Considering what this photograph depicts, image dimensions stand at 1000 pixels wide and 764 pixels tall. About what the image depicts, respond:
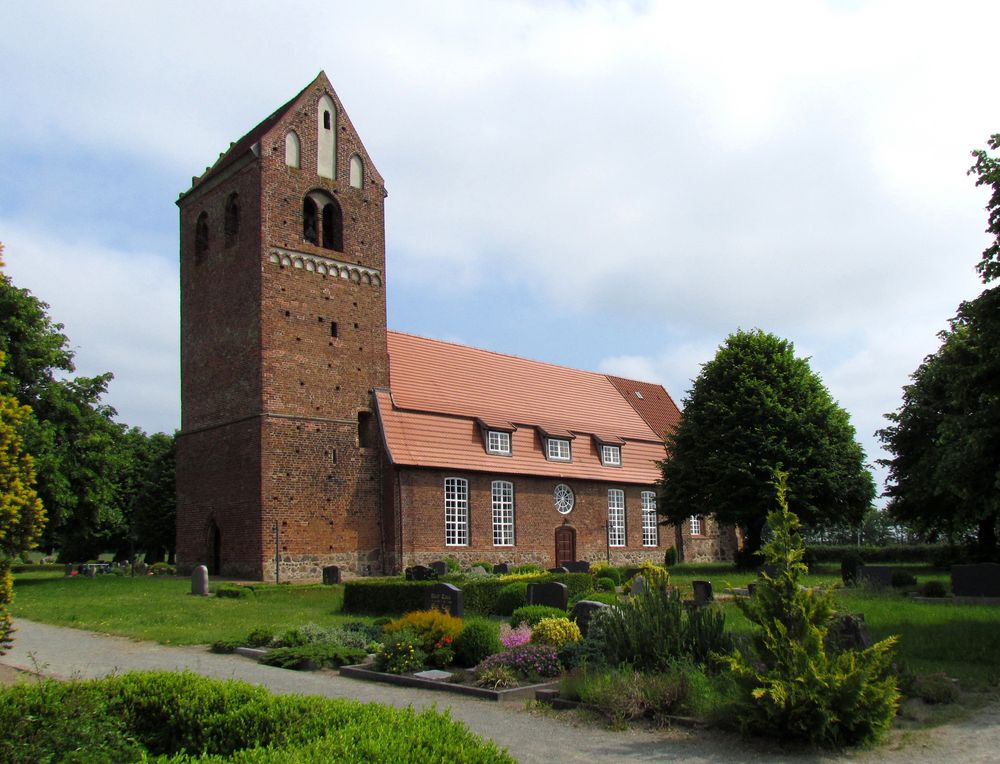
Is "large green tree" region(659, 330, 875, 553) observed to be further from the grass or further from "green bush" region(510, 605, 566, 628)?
"green bush" region(510, 605, 566, 628)

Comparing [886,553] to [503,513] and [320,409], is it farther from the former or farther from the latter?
[320,409]

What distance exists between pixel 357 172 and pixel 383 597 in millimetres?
20812

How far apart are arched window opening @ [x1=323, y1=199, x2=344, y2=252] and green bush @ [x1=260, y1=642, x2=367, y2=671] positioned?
23.4m

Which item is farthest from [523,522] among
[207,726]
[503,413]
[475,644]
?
[207,726]

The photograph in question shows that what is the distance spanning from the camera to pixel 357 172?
3625 cm

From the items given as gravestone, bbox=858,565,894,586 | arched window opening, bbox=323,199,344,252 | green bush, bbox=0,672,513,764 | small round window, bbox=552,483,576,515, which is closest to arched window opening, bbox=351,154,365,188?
arched window opening, bbox=323,199,344,252

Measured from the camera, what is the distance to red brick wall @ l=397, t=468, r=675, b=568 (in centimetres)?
3397

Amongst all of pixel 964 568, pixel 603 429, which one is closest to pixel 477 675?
pixel 964 568

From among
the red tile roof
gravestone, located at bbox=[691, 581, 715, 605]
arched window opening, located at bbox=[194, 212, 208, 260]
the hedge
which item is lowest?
the hedge

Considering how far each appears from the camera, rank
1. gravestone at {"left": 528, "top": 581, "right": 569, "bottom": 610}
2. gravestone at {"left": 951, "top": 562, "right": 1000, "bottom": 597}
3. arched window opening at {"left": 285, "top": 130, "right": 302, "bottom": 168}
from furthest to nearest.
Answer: arched window opening at {"left": 285, "top": 130, "right": 302, "bottom": 168}
gravestone at {"left": 951, "top": 562, "right": 1000, "bottom": 597}
gravestone at {"left": 528, "top": 581, "right": 569, "bottom": 610}

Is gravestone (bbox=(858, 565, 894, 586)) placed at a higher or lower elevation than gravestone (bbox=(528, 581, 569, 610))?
lower

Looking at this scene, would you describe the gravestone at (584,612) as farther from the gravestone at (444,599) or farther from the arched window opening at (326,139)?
the arched window opening at (326,139)

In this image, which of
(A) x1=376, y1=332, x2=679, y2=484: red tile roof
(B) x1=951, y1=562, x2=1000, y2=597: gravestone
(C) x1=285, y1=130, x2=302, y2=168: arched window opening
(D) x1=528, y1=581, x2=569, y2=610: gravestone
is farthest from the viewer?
(A) x1=376, y1=332, x2=679, y2=484: red tile roof

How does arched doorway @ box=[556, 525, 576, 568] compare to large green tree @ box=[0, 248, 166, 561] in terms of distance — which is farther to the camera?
arched doorway @ box=[556, 525, 576, 568]
